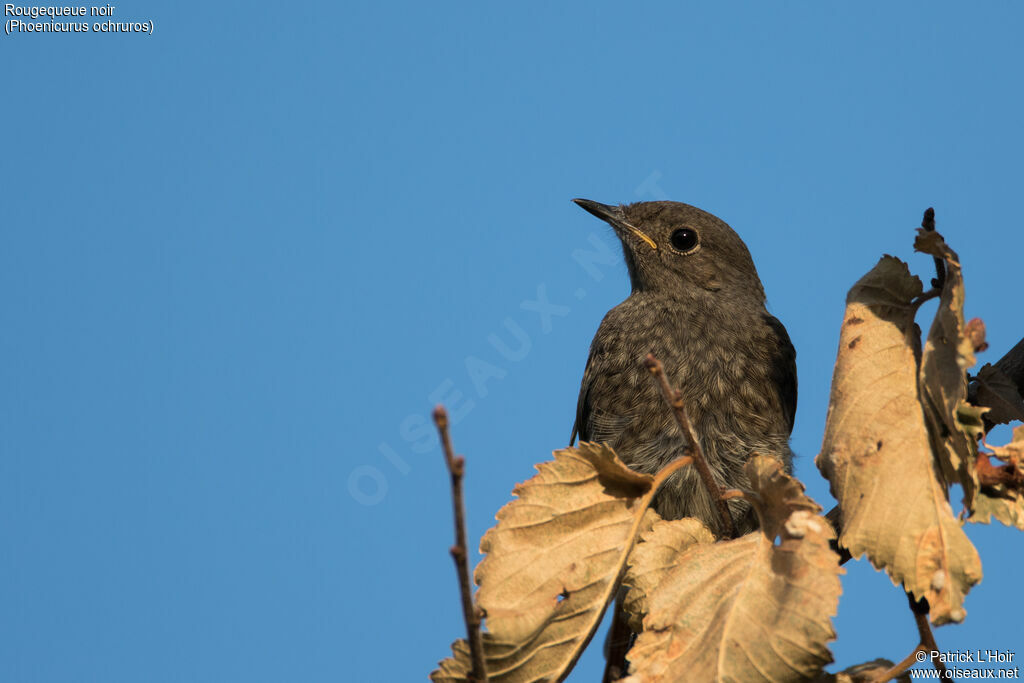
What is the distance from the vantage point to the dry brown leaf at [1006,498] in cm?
294

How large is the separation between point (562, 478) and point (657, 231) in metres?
3.88

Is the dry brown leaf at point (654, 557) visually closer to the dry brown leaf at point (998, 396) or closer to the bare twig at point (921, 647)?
the bare twig at point (921, 647)

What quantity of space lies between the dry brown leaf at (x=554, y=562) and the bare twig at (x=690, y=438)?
21 cm

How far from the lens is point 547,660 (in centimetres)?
293

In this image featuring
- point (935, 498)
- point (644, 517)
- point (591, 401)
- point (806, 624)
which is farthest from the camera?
point (591, 401)

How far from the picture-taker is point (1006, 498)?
2.98 m

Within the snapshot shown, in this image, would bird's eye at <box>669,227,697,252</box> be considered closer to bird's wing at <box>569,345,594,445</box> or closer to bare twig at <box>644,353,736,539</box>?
bird's wing at <box>569,345,594,445</box>

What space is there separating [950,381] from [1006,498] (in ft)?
1.41

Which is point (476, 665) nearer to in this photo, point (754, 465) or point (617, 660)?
point (754, 465)

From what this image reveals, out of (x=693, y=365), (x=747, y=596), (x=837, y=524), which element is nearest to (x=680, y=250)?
(x=693, y=365)

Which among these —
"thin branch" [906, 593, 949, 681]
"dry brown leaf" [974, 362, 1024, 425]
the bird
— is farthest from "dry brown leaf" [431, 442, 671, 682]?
the bird

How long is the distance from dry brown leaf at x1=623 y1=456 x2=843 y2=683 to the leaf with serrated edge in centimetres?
42

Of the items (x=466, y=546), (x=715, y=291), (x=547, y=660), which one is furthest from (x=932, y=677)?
(x=715, y=291)

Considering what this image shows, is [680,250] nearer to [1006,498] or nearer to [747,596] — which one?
[1006,498]
